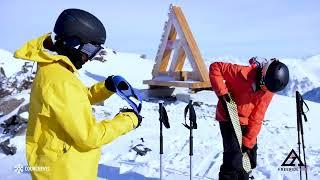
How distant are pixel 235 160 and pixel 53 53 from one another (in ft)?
10.8

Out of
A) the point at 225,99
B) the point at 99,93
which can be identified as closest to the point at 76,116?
the point at 99,93

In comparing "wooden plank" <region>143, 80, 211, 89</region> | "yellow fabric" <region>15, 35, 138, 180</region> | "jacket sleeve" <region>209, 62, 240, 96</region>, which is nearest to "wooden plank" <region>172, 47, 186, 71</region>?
"wooden plank" <region>143, 80, 211, 89</region>

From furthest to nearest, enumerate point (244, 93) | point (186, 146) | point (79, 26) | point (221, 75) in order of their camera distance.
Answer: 1. point (186, 146)
2. point (221, 75)
3. point (244, 93)
4. point (79, 26)

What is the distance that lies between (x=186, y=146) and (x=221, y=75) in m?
3.21

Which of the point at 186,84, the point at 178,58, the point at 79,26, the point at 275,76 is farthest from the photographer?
the point at 178,58

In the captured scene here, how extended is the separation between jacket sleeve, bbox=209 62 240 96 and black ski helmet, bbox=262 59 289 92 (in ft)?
1.45

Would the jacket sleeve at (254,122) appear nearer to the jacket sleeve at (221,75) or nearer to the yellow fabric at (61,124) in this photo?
the jacket sleeve at (221,75)

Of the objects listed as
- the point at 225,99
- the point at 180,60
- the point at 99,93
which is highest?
the point at 180,60

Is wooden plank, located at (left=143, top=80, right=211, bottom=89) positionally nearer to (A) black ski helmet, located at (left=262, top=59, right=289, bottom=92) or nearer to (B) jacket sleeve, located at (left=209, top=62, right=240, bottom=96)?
(B) jacket sleeve, located at (left=209, top=62, right=240, bottom=96)

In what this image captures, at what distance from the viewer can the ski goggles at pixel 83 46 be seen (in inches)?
129

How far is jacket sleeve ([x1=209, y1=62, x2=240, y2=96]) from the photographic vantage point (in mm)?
5859

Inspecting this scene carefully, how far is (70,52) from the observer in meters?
3.31

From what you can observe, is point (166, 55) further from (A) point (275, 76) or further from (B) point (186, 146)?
(A) point (275, 76)

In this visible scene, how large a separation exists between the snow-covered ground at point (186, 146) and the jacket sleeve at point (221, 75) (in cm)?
176
